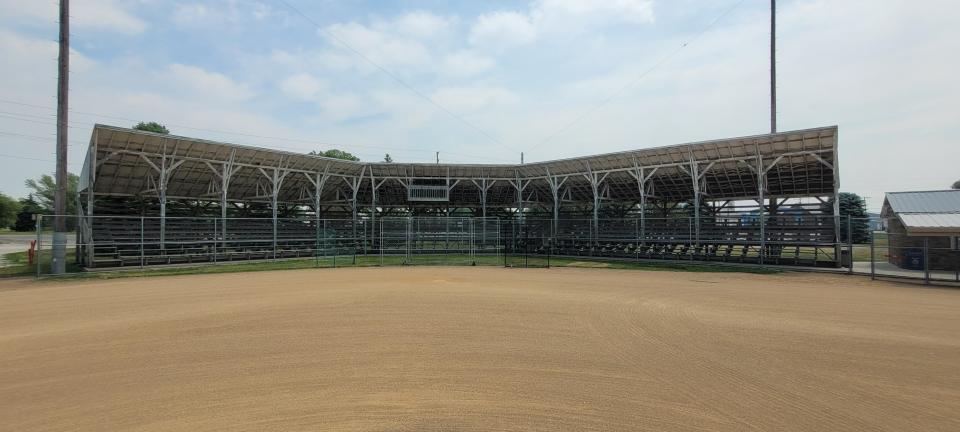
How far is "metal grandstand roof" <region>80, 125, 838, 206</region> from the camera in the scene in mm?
21422

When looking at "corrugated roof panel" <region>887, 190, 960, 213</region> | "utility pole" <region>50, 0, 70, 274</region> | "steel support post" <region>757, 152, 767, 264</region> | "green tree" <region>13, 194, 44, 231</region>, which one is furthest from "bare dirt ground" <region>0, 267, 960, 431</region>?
"green tree" <region>13, 194, 44, 231</region>

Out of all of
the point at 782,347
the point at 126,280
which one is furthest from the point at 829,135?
the point at 126,280

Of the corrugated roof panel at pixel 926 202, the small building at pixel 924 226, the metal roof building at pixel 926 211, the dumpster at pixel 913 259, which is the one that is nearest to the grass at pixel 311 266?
the dumpster at pixel 913 259

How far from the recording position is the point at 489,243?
28.9m

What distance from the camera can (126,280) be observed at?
1605 centimetres

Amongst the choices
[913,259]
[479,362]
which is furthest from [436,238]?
[913,259]

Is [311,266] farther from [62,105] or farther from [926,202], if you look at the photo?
[926,202]

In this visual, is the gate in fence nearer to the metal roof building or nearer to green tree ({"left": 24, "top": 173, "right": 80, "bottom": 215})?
the metal roof building

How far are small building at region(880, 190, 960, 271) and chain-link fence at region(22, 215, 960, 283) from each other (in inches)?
3.4

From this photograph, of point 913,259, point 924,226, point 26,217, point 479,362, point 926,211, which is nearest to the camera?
point 479,362

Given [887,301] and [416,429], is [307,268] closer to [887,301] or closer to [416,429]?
[416,429]

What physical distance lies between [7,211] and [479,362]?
3649 inches

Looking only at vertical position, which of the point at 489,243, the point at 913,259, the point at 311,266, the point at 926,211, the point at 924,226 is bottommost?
the point at 311,266

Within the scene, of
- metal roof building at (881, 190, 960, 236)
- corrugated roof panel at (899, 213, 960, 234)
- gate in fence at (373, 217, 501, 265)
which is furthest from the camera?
gate in fence at (373, 217, 501, 265)
